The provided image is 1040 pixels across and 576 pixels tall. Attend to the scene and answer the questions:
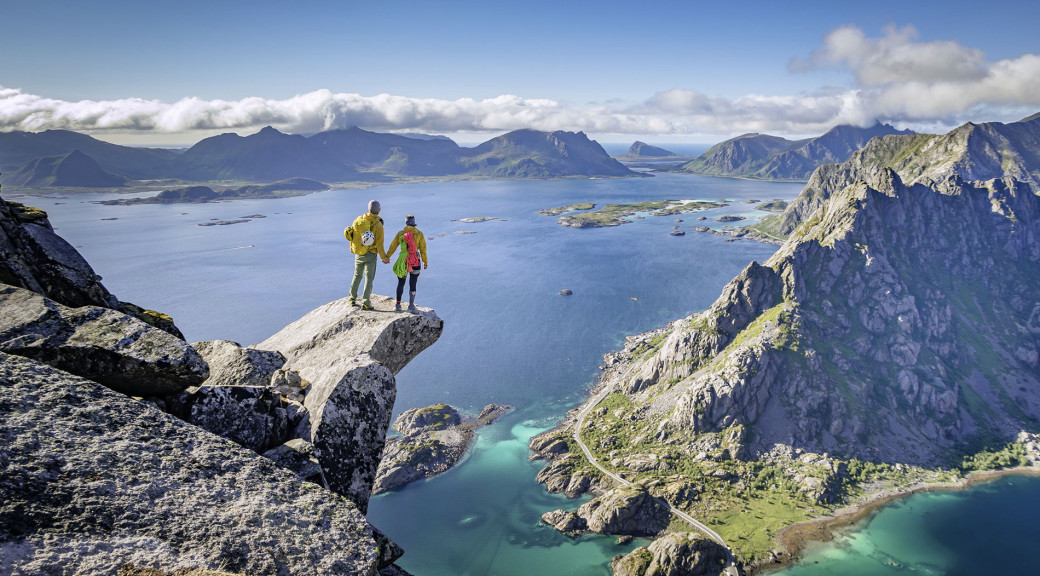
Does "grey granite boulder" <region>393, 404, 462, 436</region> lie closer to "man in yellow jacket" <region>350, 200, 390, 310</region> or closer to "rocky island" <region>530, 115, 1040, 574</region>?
Result: "rocky island" <region>530, 115, 1040, 574</region>

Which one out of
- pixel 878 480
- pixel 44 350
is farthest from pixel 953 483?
pixel 44 350

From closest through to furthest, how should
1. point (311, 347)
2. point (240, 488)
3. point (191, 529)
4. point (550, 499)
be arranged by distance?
point (191, 529) → point (240, 488) → point (311, 347) → point (550, 499)

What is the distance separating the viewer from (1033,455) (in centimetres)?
14500

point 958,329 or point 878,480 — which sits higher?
point 958,329

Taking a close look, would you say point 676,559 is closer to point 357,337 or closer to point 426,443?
point 426,443

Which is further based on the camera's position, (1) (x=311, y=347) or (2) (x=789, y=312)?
(2) (x=789, y=312)

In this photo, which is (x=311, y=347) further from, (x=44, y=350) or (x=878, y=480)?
(x=878, y=480)

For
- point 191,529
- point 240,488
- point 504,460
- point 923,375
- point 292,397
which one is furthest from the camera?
point 923,375

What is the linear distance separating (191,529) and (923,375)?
217580 mm

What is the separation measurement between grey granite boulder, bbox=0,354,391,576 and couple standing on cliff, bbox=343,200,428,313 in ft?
41.5

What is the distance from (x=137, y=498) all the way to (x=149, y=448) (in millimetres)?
1337

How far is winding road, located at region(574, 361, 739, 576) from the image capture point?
102619 millimetres

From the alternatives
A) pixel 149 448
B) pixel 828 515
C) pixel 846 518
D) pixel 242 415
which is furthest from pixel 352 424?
pixel 846 518

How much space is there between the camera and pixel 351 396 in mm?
16531
